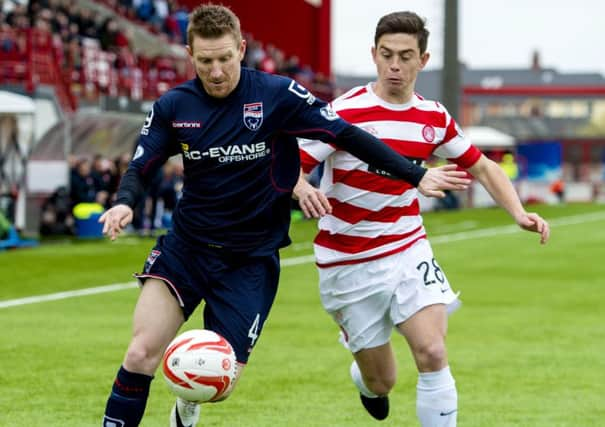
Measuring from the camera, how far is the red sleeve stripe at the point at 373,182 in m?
6.84

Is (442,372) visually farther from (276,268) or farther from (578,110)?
A: (578,110)

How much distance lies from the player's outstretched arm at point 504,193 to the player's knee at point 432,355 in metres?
0.78

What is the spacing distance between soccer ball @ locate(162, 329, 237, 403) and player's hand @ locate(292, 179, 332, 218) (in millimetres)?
888

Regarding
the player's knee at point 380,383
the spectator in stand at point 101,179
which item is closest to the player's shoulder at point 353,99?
the player's knee at point 380,383

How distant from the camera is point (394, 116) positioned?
6848 millimetres

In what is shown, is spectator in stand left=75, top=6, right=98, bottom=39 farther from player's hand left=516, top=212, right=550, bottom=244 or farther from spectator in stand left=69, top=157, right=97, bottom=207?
player's hand left=516, top=212, right=550, bottom=244

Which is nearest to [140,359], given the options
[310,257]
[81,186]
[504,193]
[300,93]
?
[300,93]

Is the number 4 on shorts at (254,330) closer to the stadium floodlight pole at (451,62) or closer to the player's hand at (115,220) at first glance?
the player's hand at (115,220)

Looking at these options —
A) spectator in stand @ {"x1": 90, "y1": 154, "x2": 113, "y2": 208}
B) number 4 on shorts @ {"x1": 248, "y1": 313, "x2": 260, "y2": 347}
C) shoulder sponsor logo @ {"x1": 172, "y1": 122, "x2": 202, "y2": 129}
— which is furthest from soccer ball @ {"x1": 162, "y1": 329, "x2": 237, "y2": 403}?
spectator in stand @ {"x1": 90, "y1": 154, "x2": 113, "y2": 208}

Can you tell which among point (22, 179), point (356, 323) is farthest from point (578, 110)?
point (356, 323)

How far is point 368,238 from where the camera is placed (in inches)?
271

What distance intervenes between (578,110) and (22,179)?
98.0 metres

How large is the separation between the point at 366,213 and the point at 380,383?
1066mm

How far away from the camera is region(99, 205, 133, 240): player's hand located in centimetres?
578
